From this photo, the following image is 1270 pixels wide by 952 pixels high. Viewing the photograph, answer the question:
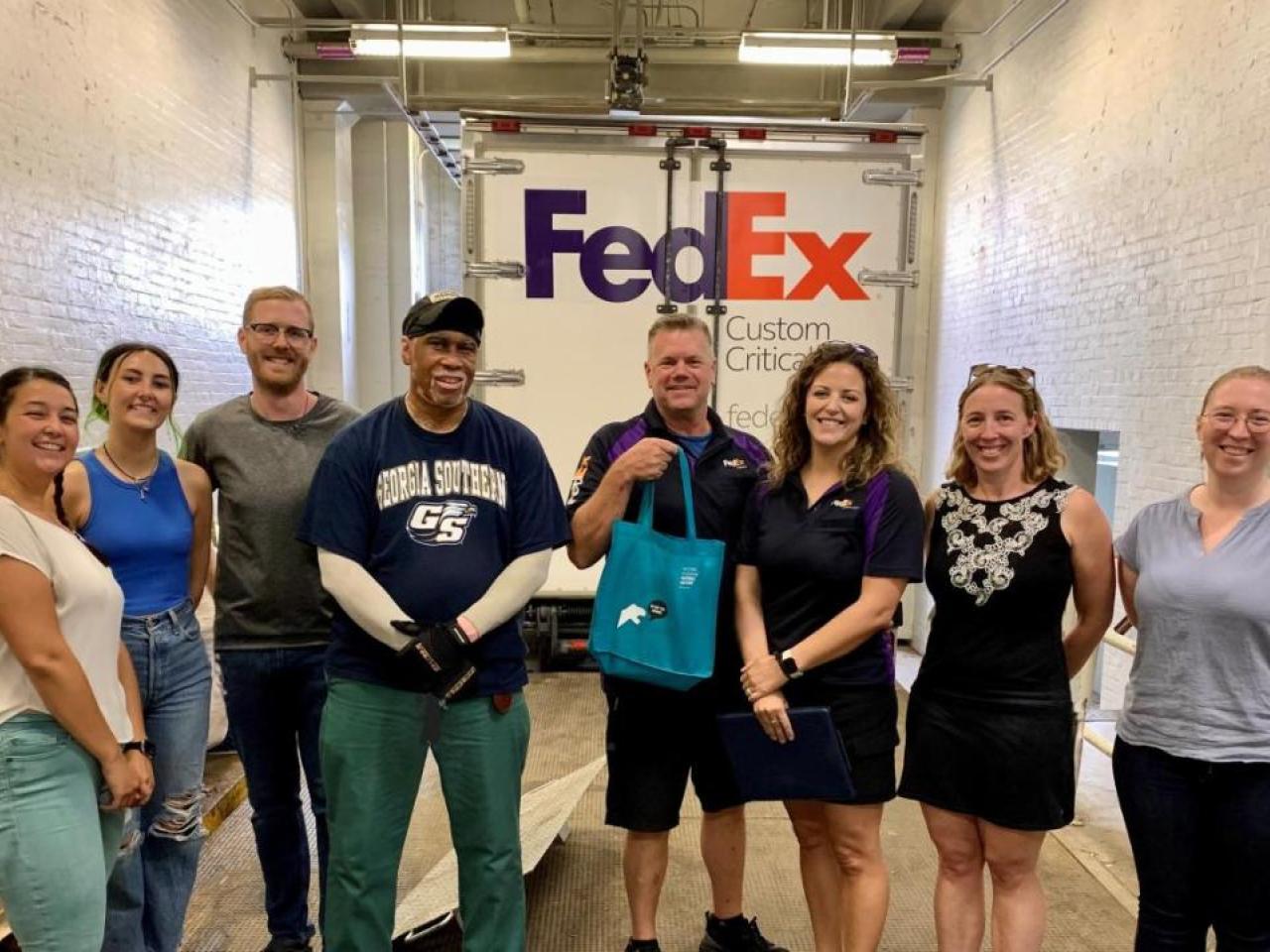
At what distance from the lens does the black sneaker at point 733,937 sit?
2.49 meters

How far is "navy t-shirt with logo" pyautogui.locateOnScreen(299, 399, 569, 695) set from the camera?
6.39 ft

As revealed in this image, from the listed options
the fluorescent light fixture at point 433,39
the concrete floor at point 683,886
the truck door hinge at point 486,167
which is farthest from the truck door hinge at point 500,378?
the fluorescent light fixture at point 433,39

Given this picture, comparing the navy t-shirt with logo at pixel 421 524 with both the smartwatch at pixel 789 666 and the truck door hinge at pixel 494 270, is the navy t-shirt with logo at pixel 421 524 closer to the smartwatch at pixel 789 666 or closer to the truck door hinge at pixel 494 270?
the smartwatch at pixel 789 666

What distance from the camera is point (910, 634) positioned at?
6.32m

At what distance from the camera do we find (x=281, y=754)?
7.67 feet

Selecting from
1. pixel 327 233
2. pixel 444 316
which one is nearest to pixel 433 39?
pixel 327 233

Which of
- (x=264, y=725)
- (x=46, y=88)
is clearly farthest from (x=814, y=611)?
(x=46, y=88)

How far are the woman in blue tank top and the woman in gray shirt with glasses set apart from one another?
88.3 inches

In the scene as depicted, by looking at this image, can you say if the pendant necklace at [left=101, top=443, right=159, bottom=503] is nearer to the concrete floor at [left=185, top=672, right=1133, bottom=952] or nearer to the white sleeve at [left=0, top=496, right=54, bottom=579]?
the white sleeve at [left=0, top=496, right=54, bottom=579]

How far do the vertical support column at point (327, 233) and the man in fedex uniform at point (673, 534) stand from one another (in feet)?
18.7

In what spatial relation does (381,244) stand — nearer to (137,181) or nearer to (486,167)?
(137,181)

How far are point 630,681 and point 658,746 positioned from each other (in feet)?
0.63

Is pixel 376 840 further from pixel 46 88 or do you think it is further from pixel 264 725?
pixel 46 88

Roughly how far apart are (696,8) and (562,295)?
4.43 m
